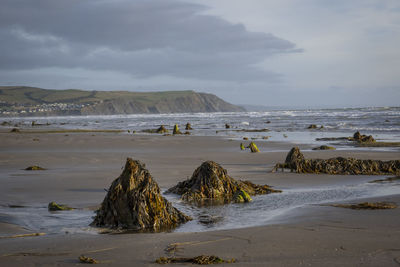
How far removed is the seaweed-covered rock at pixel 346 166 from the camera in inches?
390

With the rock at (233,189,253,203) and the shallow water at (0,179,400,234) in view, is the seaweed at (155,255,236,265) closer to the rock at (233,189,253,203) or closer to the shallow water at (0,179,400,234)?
the shallow water at (0,179,400,234)

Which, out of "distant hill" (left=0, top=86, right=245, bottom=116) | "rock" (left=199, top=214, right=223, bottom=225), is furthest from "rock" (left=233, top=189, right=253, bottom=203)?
"distant hill" (left=0, top=86, right=245, bottom=116)

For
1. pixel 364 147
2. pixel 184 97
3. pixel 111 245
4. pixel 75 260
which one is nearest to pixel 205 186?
pixel 111 245

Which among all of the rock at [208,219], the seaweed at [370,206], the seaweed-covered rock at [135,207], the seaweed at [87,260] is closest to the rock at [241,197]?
the rock at [208,219]

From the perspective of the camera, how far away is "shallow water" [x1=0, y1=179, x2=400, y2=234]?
534 cm

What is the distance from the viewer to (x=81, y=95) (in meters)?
192

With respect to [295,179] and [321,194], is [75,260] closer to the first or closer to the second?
[321,194]

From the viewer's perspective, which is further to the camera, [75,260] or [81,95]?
[81,95]

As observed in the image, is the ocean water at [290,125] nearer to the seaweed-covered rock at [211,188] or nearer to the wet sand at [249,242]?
the seaweed-covered rock at [211,188]

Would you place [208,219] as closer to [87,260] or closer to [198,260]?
[198,260]

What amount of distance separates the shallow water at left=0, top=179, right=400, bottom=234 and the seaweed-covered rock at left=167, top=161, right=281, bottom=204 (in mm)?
242

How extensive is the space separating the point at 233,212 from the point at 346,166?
4843mm

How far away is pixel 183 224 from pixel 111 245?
4.41 feet

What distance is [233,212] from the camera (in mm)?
6238
